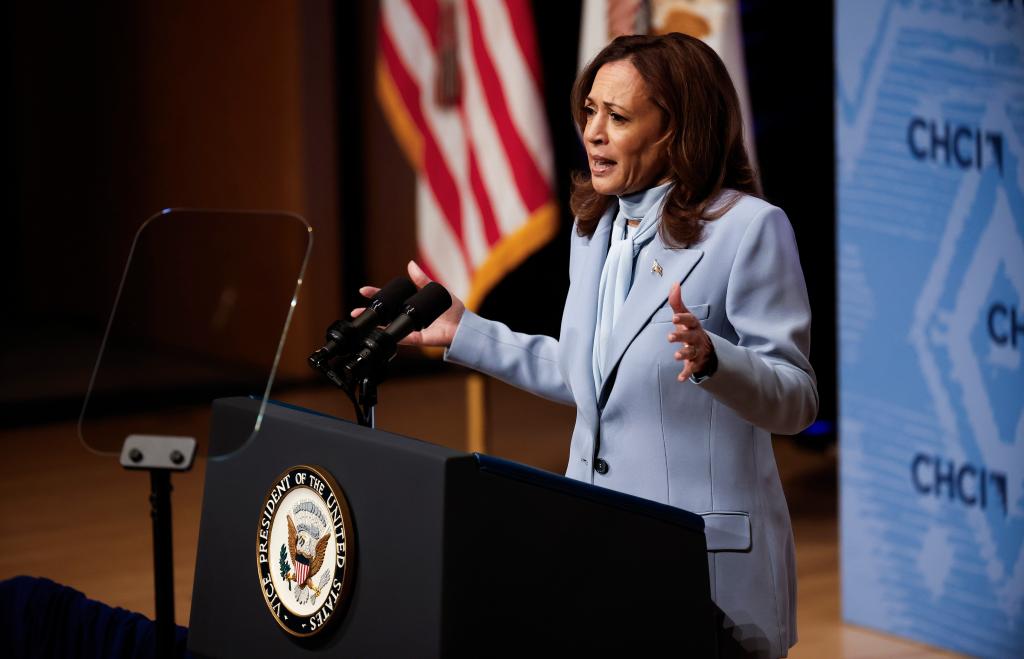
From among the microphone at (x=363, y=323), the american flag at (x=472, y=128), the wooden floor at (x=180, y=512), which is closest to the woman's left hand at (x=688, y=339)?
the microphone at (x=363, y=323)

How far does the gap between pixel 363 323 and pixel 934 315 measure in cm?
221

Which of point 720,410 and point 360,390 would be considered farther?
point 720,410

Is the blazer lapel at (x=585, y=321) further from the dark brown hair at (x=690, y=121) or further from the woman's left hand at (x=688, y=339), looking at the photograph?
the woman's left hand at (x=688, y=339)

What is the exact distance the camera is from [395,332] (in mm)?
1781

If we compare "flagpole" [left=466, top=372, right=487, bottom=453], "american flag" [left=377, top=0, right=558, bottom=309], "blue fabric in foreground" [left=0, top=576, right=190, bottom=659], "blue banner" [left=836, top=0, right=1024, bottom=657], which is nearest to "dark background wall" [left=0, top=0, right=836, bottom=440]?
"flagpole" [left=466, top=372, right=487, bottom=453]

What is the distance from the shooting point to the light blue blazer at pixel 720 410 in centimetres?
186

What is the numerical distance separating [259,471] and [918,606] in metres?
2.44

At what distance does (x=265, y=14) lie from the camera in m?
7.45

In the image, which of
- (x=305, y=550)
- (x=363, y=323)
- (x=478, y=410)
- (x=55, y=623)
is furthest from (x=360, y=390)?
(x=478, y=410)

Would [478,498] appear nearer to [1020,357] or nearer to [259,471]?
[259,471]

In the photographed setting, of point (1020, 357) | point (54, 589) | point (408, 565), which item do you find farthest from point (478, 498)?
point (1020, 357)

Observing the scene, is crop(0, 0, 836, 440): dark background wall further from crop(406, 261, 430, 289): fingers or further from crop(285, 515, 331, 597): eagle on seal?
crop(285, 515, 331, 597): eagle on seal

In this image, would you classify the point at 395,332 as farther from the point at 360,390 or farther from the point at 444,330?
the point at 444,330

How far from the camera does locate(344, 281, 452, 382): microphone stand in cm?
176
